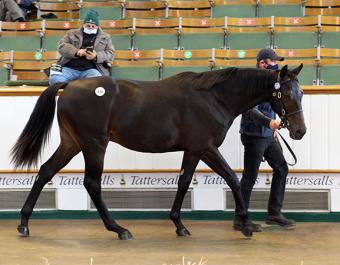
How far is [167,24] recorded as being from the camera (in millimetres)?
12484

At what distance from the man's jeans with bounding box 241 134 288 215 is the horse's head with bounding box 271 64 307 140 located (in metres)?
0.57

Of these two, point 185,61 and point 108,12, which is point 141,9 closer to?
point 108,12

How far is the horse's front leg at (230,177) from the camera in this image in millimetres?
5758

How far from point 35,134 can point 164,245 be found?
1670 millimetres

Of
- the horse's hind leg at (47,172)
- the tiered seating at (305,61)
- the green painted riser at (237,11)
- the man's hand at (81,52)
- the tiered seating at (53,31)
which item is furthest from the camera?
the green painted riser at (237,11)

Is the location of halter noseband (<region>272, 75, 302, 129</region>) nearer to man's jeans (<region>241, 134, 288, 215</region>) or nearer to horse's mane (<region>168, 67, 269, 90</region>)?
horse's mane (<region>168, 67, 269, 90</region>)

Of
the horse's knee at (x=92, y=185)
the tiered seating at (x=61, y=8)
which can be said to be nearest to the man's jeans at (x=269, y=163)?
the horse's knee at (x=92, y=185)

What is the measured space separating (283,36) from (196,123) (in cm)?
604

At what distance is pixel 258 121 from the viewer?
619cm

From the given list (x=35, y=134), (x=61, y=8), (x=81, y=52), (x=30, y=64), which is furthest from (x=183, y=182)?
(x=61, y=8)

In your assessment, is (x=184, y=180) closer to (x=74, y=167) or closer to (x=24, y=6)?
(x=74, y=167)

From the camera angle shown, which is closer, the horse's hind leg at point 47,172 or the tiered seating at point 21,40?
the horse's hind leg at point 47,172

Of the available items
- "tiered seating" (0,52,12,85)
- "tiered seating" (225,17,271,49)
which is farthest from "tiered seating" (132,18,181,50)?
"tiered seating" (0,52,12,85)

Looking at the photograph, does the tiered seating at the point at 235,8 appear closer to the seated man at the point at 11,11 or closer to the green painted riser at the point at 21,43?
the green painted riser at the point at 21,43
